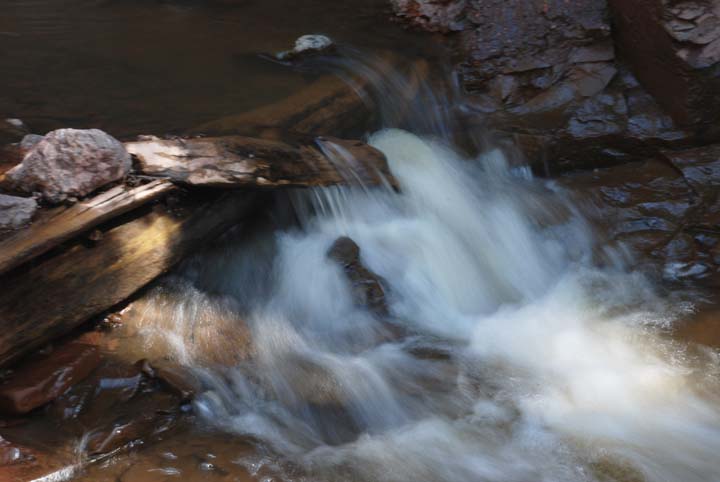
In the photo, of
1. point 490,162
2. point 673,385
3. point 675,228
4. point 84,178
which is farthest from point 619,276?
point 84,178

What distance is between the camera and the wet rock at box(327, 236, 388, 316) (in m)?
3.89

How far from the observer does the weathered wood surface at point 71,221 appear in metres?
2.84

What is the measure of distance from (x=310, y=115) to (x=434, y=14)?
229 cm

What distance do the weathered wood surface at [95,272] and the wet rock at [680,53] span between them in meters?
3.55

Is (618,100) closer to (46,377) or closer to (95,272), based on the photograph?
(95,272)

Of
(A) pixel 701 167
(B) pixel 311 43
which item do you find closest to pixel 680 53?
(A) pixel 701 167

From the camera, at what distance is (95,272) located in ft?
10.5

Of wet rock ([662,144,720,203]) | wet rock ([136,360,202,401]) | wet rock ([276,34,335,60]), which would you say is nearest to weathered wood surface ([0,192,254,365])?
wet rock ([136,360,202,401])

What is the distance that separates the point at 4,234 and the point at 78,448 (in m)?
1.00

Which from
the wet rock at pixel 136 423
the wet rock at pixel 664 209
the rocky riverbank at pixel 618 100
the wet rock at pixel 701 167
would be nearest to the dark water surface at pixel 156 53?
the rocky riverbank at pixel 618 100

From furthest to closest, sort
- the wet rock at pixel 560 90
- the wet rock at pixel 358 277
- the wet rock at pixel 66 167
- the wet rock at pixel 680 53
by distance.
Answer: the wet rock at pixel 560 90
the wet rock at pixel 680 53
the wet rock at pixel 358 277
the wet rock at pixel 66 167

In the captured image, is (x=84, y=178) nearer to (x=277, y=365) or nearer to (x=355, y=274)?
(x=277, y=365)

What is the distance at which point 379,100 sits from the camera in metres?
5.21

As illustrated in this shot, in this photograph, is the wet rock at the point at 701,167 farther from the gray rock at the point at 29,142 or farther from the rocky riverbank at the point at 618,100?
the gray rock at the point at 29,142
